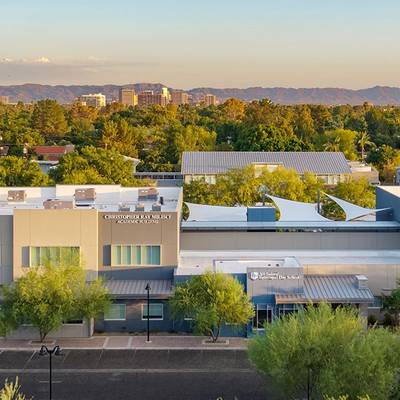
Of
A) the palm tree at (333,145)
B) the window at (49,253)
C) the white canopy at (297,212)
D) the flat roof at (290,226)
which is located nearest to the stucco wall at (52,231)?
the window at (49,253)

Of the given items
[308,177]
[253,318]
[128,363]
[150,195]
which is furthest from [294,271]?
[308,177]

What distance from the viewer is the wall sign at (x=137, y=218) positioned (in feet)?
153

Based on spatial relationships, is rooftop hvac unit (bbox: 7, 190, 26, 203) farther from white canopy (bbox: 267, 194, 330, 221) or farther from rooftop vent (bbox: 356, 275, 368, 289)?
rooftop vent (bbox: 356, 275, 368, 289)

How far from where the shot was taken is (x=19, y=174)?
82.8m

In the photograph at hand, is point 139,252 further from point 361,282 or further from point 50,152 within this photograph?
point 50,152

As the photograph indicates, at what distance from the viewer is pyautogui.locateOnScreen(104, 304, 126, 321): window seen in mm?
45844

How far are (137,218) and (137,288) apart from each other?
4245 mm

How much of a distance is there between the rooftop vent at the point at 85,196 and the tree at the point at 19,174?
28.5m

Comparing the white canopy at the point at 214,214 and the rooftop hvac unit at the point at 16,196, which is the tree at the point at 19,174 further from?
the white canopy at the point at 214,214

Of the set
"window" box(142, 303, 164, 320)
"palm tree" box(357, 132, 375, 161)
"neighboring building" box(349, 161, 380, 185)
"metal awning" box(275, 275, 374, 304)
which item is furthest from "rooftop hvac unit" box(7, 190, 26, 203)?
"palm tree" box(357, 132, 375, 161)

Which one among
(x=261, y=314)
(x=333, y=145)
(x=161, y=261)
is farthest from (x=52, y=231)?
(x=333, y=145)

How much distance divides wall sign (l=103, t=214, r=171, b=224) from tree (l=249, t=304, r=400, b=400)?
51.9ft

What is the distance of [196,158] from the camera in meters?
102

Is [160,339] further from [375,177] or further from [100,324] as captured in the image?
[375,177]
